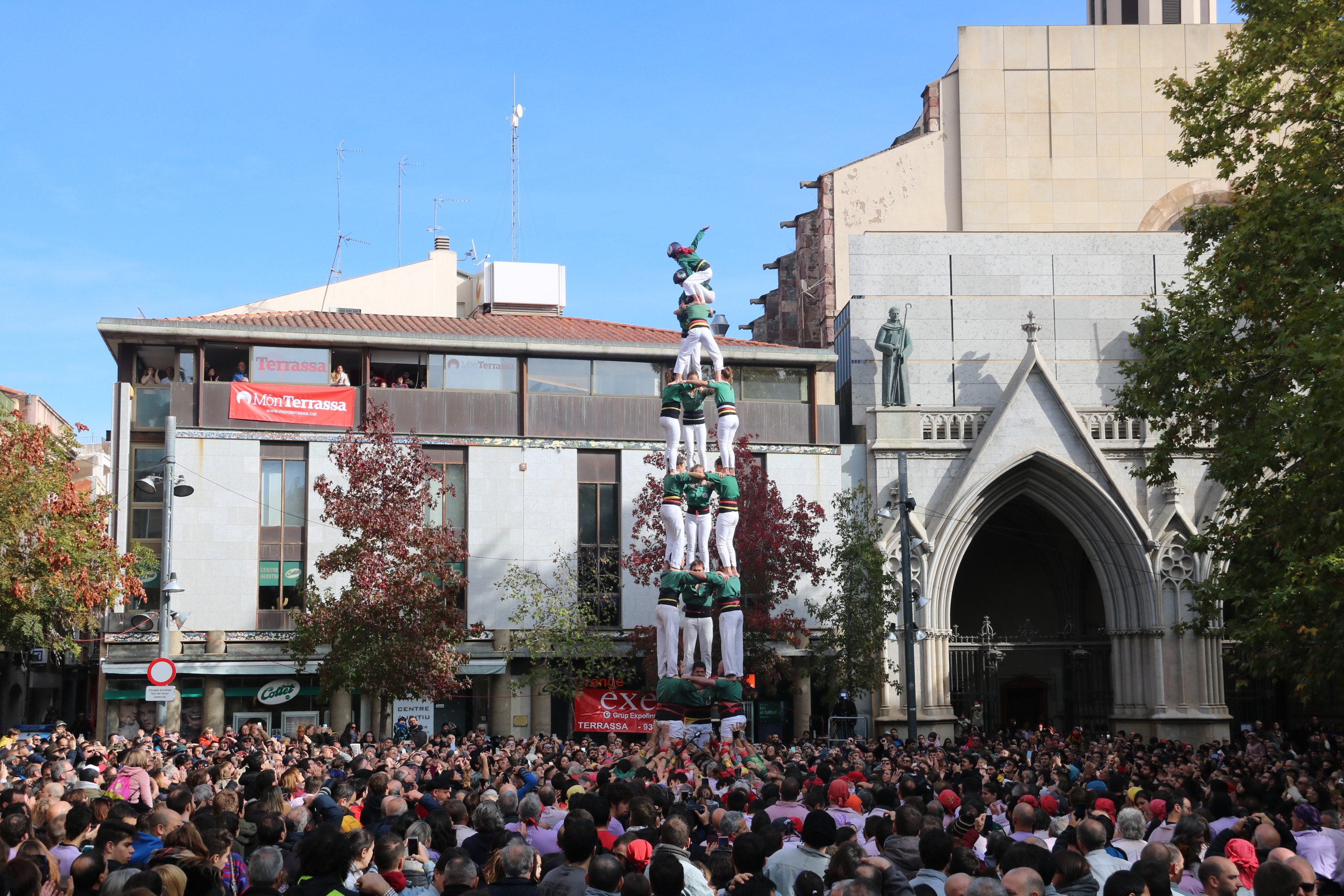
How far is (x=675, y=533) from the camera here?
79.0ft


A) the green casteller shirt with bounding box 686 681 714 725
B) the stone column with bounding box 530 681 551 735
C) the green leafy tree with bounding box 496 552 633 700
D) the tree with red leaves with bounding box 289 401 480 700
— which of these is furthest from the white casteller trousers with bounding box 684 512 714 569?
the stone column with bounding box 530 681 551 735

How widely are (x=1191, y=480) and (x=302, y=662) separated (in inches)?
919

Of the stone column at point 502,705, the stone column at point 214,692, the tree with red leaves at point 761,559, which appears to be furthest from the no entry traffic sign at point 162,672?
the stone column at point 502,705

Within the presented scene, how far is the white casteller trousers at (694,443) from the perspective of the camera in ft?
81.2

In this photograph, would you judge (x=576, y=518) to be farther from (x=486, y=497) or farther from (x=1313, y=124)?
(x=1313, y=124)

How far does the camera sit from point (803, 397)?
4003cm

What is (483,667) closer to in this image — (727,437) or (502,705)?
(502,705)

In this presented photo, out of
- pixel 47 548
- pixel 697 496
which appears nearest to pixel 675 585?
pixel 697 496

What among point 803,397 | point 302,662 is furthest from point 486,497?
point 803,397

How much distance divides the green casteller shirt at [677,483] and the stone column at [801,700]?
1401cm

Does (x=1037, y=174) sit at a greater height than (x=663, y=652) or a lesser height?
greater

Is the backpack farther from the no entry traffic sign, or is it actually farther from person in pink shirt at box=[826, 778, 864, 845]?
the no entry traffic sign

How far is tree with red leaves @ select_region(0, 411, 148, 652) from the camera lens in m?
28.2

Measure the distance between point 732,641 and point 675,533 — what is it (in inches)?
81.7
